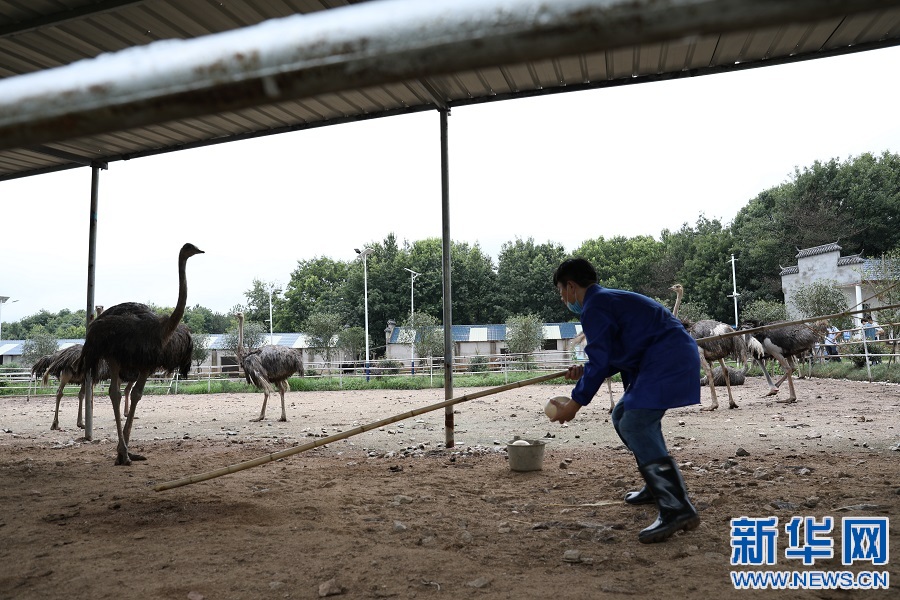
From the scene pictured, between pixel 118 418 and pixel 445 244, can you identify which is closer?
pixel 118 418

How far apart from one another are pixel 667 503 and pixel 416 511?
176 centimetres

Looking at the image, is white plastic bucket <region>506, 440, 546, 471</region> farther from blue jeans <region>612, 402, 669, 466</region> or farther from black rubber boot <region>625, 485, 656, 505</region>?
blue jeans <region>612, 402, 669, 466</region>

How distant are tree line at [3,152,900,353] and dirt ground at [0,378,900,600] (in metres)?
26.5

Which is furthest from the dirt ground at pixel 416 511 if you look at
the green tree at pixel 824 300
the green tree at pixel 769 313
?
the green tree at pixel 769 313

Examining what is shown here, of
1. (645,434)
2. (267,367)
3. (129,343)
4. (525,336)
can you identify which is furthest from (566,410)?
(525,336)

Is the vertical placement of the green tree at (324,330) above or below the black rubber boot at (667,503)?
above

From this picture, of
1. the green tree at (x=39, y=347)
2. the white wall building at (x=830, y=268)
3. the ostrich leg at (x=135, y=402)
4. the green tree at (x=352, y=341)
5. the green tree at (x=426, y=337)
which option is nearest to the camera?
the ostrich leg at (x=135, y=402)

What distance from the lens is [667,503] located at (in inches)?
143

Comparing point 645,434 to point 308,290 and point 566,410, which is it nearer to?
point 566,410

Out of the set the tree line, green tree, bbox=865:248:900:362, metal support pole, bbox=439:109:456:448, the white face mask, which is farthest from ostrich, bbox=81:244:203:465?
the tree line

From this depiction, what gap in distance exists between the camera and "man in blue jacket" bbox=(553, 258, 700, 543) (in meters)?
3.68

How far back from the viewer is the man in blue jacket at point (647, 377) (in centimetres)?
368

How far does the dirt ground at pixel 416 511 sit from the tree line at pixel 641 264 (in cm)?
2648

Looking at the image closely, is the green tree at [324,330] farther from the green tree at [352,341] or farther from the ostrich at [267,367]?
the ostrich at [267,367]
